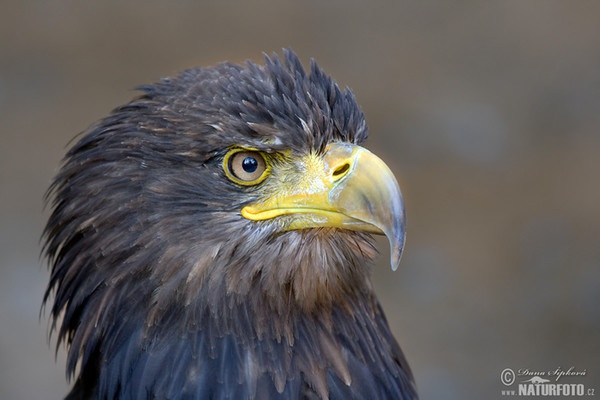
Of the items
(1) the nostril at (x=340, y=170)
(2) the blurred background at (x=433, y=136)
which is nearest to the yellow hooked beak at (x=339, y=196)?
(1) the nostril at (x=340, y=170)

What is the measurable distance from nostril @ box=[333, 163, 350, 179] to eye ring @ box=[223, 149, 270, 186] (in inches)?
9.9

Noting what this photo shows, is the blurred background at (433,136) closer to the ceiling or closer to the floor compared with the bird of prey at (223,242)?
closer to the ceiling

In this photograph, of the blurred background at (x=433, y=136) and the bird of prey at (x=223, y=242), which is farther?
the blurred background at (x=433, y=136)

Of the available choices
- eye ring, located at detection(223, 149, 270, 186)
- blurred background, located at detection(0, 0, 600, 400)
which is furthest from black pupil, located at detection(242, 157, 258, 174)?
blurred background, located at detection(0, 0, 600, 400)

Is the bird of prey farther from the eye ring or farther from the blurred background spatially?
the blurred background

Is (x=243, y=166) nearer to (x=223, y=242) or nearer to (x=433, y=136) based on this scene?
(x=223, y=242)

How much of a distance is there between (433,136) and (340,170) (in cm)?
577

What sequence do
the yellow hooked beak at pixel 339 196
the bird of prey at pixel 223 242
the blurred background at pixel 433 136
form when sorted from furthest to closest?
1. the blurred background at pixel 433 136
2. the bird of prey at pixel 223 242
3. the yellow hooked beak at pixel 339 196

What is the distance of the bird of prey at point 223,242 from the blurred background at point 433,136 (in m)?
4.04

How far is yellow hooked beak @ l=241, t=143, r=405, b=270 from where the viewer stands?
2.98 m

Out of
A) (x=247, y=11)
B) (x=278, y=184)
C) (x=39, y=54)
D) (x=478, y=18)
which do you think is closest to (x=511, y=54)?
(x=478, y=18)

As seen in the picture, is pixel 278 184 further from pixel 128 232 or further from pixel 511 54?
pixel 511 54

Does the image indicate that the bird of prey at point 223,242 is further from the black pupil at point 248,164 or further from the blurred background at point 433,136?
the blurred background at point 433,136

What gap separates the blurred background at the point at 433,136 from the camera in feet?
24.6
